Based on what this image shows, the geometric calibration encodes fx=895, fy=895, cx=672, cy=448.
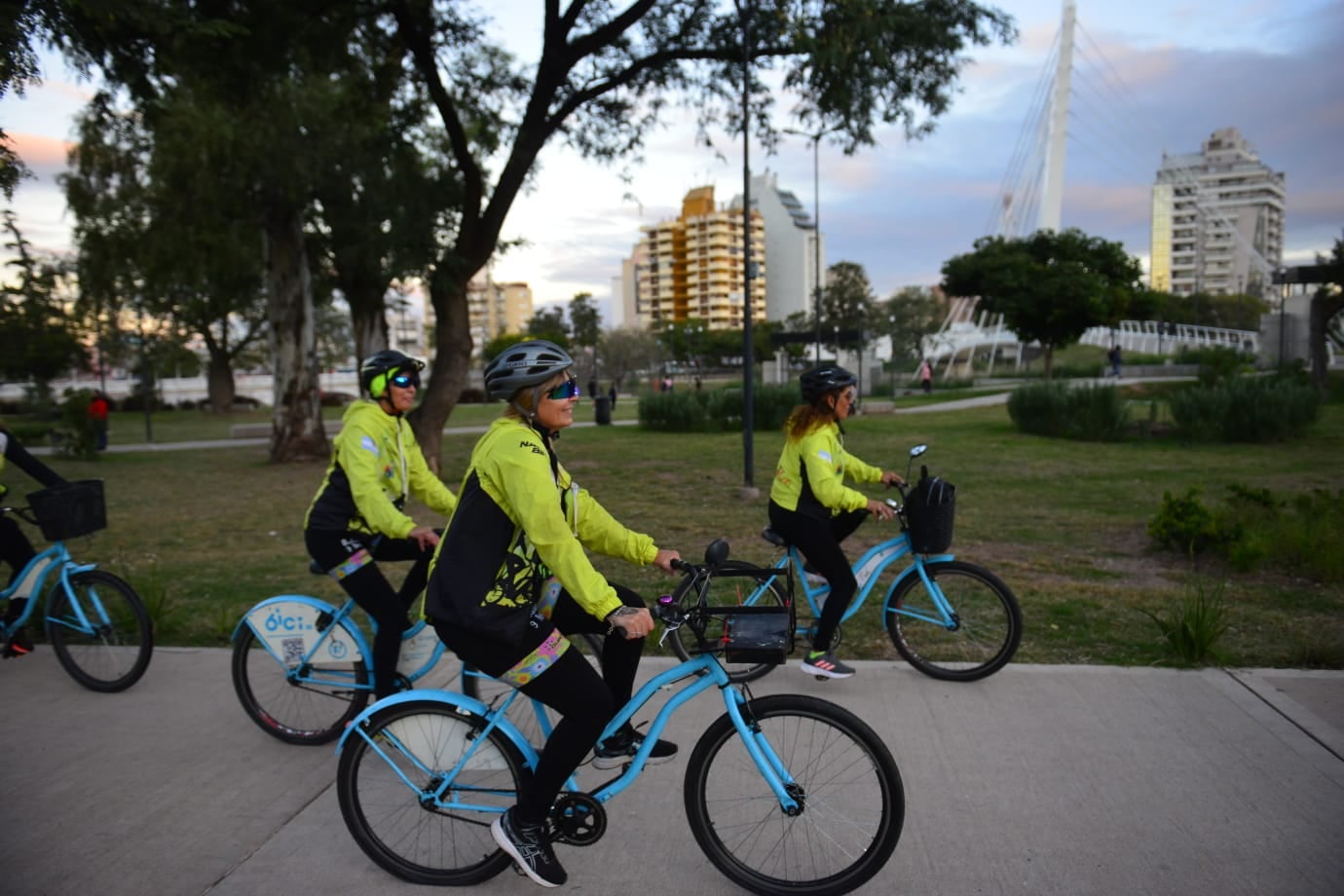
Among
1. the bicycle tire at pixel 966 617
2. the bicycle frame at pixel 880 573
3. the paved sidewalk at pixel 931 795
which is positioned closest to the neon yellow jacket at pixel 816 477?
the bicycle frame at pixel 880 573

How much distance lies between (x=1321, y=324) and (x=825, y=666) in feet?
84.6

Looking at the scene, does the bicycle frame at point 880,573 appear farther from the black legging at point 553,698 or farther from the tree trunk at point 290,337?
the tree trunk at point 290,337

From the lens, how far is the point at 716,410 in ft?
72.8

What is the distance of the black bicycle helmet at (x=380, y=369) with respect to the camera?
4.19 meters

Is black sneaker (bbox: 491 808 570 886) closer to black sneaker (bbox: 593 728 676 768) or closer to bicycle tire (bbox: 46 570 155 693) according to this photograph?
black sneaker (bbox: 593 728 676 768)

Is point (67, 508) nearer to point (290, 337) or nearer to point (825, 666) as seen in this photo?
point (825, 666)

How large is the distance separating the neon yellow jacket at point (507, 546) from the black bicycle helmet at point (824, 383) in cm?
224

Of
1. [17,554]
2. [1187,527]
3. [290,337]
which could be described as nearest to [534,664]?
[17,554]

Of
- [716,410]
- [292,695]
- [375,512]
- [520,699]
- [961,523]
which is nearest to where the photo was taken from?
[520,699]

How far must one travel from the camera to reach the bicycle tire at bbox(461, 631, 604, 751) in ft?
11.0

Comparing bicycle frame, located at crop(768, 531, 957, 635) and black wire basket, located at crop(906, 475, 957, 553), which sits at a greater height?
black wire basket, located at crop(906, 475, 957, 553)

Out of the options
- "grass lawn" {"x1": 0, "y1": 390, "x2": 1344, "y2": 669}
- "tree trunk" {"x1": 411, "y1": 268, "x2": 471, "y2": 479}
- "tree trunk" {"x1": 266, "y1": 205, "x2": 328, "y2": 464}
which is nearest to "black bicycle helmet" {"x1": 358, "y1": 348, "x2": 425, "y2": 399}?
"grass lawn" {"x1": 0, "y1": 390, "x2": 1344, "y2": 669}

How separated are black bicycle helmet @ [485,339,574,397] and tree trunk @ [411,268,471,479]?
1101 cm

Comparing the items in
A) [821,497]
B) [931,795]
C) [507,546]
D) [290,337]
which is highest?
[290,337]
